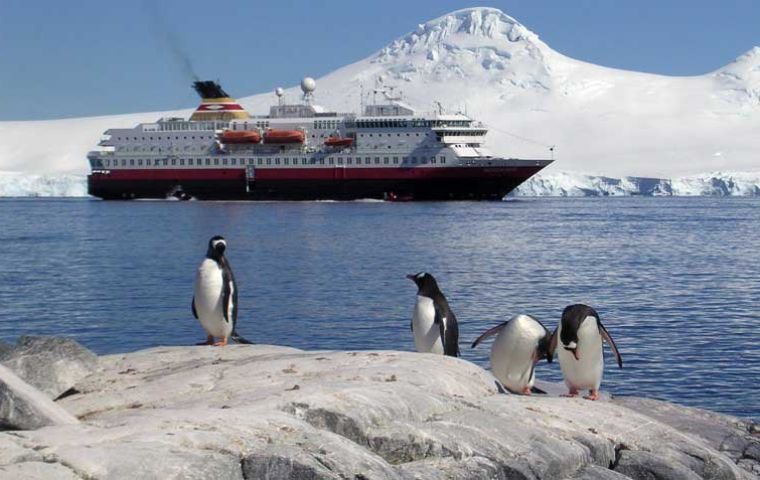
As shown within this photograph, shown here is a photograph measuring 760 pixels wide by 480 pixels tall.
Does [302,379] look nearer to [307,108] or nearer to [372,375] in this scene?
[372,375]

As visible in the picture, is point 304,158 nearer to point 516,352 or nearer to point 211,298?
point 211,298

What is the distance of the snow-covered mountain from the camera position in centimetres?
13688

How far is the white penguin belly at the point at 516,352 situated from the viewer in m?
9.47

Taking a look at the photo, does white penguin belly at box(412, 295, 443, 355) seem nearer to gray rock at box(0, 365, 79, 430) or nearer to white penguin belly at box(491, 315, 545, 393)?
white penguin belly at box(491, 315, 545, 393)

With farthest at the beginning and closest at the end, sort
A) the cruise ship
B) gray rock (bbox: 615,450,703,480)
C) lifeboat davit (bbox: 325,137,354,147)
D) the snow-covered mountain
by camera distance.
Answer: the snow-covered mountain < lifeboat davit (bbox: 325,137,354,147) < the cruise ship < gray rock (bbox: 615,450,703,480)

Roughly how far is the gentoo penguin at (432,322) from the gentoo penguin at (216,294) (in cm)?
175

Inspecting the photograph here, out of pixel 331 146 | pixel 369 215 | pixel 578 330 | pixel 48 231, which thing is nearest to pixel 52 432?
pixel 578 330

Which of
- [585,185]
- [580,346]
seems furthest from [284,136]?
[580,346]

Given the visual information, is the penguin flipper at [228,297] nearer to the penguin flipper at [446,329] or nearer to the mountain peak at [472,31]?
the penguin flipper at [446,329]

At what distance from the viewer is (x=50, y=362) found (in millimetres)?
8617

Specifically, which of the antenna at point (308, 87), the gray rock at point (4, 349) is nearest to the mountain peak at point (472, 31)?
the antenna at point (308, 87)

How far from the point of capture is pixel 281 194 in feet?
259

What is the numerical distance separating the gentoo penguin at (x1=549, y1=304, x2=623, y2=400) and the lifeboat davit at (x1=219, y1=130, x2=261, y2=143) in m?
70.7

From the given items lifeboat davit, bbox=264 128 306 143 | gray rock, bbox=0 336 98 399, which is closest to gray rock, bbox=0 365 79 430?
gray rock, bbox=0 336 98 399
